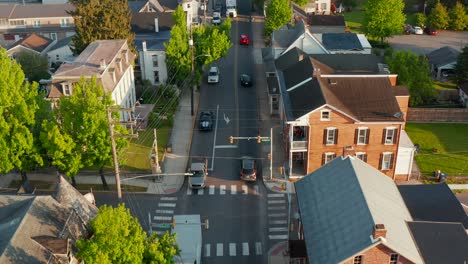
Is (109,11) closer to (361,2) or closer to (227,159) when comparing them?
(227,159)

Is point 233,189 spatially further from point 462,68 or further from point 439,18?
point 439,18

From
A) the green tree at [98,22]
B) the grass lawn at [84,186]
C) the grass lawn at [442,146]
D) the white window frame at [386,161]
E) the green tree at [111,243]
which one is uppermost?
the green tree at [98,22]

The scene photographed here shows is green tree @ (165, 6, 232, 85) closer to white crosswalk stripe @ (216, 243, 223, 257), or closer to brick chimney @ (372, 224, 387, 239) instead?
white crosswalk stripe @ (216, 243, 223, 257)

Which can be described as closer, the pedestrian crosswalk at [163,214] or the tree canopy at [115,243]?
the tree canopy at [115,243]

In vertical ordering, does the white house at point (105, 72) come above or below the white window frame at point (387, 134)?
above

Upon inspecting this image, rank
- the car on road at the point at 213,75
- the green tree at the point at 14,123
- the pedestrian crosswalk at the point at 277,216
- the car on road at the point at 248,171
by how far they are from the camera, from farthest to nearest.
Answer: the car on road at the point at 213,75
the car on road at the point at 248,171
the green tree at the point at 14,123
the pedestrian crosswalk at the point at 277,216

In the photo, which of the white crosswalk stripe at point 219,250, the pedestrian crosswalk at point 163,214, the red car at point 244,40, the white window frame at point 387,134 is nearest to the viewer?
the white crosswalk stripe at point 219,250

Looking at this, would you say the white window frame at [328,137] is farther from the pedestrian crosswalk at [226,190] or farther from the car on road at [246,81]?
the car on road at [246,81]

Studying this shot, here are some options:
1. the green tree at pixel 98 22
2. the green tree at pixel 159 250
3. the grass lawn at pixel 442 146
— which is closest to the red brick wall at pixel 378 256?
the green tree at pixel 159 250
